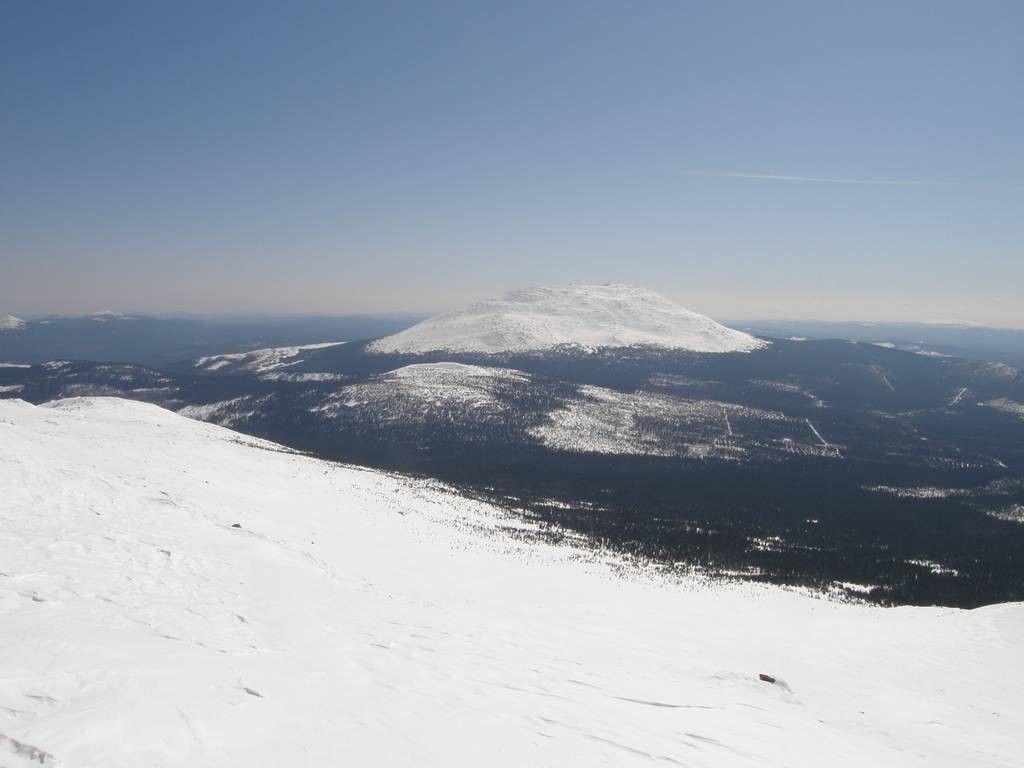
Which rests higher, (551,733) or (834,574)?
(551,733)

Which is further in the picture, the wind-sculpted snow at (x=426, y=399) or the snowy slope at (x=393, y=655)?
the wind-sculpted snow at (x=426, y=399)

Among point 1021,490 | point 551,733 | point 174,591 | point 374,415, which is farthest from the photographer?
point 374,415

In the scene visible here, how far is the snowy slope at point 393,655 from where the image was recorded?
7758mm

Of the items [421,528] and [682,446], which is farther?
[682,446]

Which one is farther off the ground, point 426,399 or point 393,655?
point 393,655

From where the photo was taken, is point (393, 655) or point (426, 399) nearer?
point (393, 655)

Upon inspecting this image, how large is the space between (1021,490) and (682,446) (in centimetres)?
6319

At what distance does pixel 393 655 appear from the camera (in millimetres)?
12227

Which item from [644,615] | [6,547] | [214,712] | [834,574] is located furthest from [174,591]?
[834,574]

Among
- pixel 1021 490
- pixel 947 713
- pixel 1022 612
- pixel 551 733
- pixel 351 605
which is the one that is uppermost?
pixel 551 733

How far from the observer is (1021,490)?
100062 mm

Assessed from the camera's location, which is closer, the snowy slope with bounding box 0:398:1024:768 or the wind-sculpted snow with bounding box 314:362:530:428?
the snowy slope with bounding box 0:398:1024:768

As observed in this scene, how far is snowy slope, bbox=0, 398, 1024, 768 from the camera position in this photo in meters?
7.76

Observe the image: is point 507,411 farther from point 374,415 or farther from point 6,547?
point 6,547
